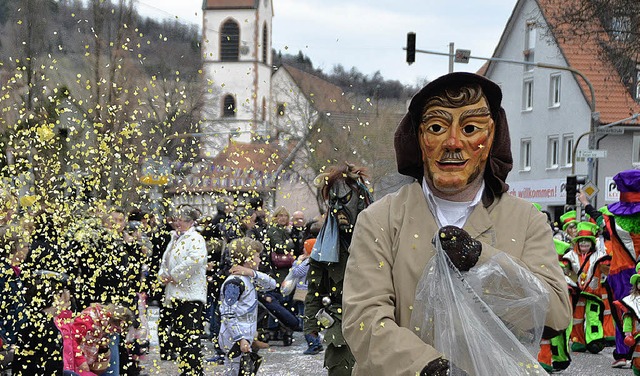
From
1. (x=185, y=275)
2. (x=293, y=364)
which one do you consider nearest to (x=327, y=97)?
(x=293, y=364)

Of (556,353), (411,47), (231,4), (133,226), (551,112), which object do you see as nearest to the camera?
(133,226)

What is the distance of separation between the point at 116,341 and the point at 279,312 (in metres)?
4.44

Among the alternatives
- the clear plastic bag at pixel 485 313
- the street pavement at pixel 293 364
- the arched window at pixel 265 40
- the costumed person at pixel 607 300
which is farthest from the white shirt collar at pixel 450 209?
the arched window at pixel 265 40

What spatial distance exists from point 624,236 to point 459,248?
7.66m

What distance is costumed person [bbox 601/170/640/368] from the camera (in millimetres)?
10031

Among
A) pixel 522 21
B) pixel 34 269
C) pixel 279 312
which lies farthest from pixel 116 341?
pixel 522 21

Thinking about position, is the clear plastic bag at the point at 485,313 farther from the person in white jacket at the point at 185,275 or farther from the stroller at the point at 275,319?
the stroller at the point at 275,319

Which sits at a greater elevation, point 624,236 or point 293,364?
point 624,236

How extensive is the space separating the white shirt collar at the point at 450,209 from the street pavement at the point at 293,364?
21.6 feet

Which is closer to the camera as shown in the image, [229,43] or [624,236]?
[624,236]

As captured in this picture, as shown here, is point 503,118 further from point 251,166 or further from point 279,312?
point 279,312

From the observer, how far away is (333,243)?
7.15m

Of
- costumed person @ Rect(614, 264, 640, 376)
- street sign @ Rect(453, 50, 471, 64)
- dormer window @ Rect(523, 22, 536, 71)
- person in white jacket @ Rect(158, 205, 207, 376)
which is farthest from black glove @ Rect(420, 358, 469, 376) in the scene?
dormer window @ Rect(523, 22, 536, 71)

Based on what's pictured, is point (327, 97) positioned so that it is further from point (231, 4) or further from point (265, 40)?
point (265, 40)
